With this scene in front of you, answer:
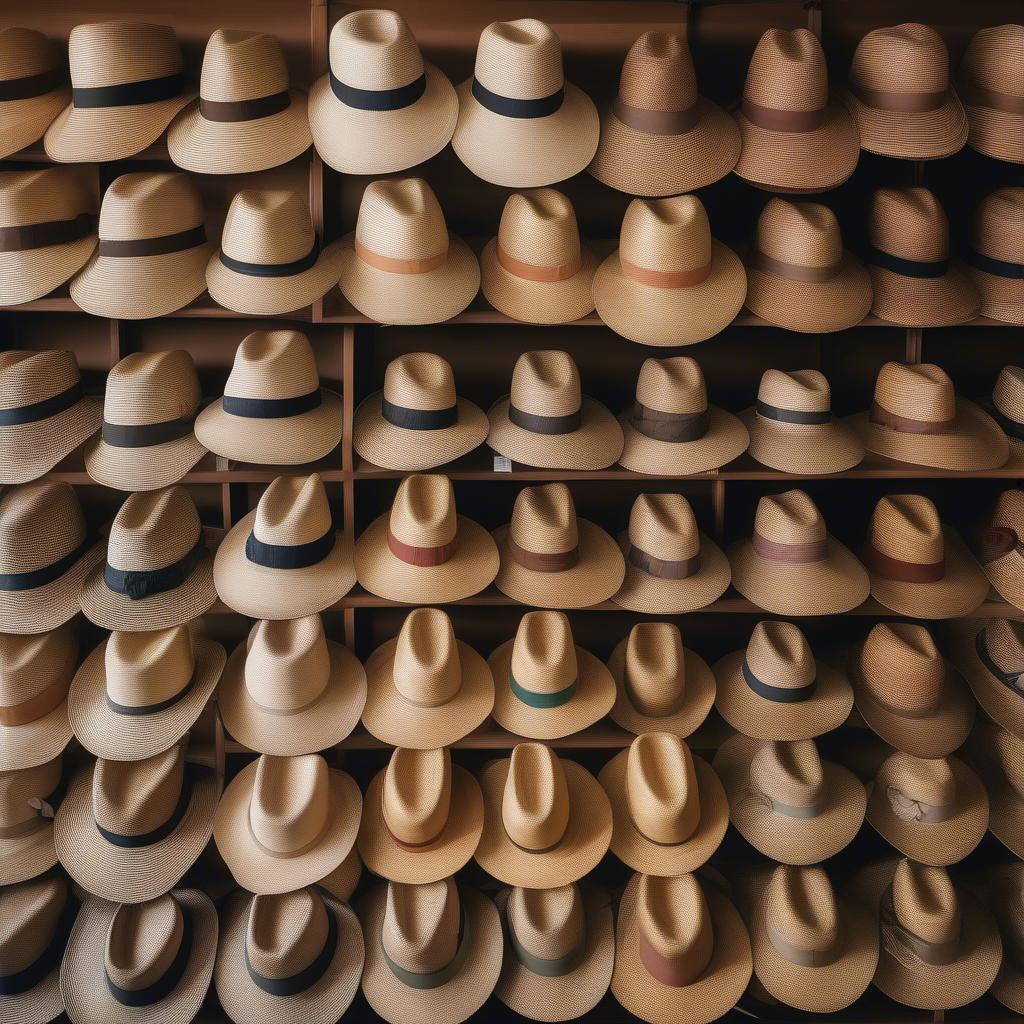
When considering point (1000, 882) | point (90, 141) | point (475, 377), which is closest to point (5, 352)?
point (90, 141)

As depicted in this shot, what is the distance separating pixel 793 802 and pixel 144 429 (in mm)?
2090

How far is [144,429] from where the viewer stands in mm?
2629

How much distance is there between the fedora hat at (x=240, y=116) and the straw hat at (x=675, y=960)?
2236 mm

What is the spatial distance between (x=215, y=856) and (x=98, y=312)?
1.77 m

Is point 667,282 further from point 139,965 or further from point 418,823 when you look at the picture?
point 139,965

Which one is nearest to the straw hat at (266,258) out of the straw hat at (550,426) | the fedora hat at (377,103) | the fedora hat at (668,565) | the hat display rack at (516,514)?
the hat display rack at (516,514)

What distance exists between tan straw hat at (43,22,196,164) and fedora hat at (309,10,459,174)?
0.39 m

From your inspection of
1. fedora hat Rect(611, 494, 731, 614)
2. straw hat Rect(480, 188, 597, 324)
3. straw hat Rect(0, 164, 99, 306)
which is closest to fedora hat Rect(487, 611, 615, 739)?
fedora hat Rect(611, 494, 731, 614)

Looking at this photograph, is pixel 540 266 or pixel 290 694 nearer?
pixel 540 266

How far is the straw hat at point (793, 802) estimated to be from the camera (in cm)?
292

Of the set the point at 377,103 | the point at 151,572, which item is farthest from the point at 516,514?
the point at 377,103

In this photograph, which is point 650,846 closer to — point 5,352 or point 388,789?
point 388,789

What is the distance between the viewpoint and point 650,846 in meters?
2.93

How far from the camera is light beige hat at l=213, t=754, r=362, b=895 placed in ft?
9.07
